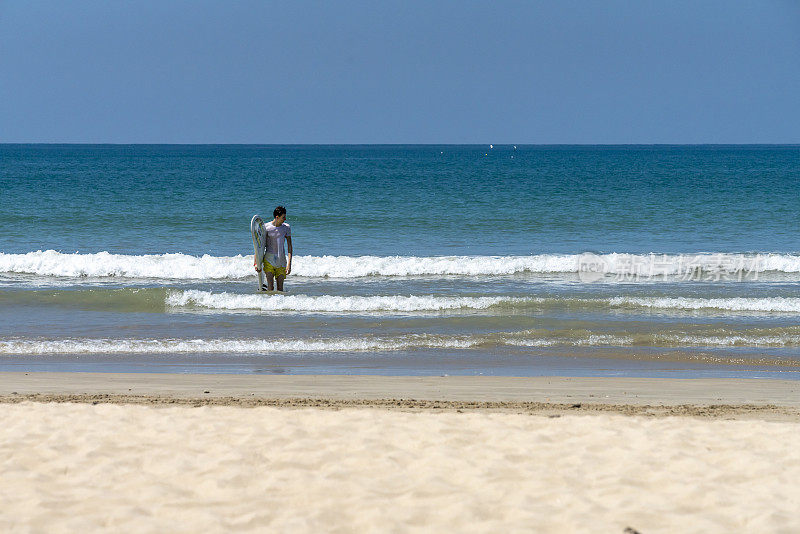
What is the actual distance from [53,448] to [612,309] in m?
9.37

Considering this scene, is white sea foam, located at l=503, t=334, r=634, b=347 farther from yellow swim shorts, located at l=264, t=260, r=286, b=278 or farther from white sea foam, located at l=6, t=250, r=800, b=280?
white sea foam, located at l=6, t=250, r=800, b=280

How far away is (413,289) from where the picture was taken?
14992 mm

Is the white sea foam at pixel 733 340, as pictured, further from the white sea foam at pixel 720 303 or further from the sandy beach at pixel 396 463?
the sandy beach at pixel 396 463

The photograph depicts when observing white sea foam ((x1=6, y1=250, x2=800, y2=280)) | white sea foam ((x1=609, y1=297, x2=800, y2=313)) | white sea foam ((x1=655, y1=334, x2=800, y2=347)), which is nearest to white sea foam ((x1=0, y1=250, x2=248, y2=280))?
white sea foam ((x1=6, y1=250, x2=800, y2=280))

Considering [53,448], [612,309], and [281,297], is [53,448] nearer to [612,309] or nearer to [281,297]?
[281,297]

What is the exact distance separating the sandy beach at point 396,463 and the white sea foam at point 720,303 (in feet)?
16.9

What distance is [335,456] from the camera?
5324 mm

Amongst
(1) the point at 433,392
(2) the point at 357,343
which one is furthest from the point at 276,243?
(1) the point at 433,392

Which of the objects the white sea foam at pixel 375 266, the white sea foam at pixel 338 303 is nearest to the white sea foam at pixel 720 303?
the white sea foam at pixel 338 303

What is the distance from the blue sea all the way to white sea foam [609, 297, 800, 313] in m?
0.03

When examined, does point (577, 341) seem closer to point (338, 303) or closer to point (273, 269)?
point (338, 303)

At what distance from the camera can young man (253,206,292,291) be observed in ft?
38.5

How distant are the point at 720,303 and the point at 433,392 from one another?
6978mm

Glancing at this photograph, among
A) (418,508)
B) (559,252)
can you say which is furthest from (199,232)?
(418,508)
